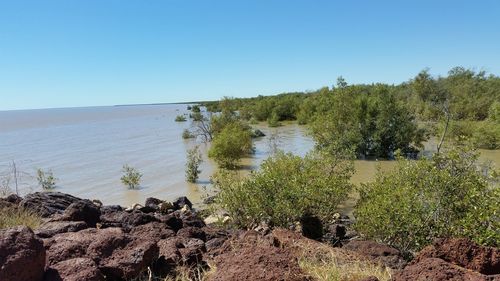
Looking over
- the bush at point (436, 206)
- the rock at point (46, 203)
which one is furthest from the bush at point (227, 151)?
the bush at point (436, 206)

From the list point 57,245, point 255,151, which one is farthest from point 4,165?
point 57,245

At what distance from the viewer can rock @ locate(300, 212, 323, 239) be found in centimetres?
942

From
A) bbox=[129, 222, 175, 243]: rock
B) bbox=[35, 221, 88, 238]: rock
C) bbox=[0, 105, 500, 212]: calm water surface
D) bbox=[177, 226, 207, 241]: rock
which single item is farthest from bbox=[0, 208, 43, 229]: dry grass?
bbox=[0, 105, 500, 212]: calm water surface

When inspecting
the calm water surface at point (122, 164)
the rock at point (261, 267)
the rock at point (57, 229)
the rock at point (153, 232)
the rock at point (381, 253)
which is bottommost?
the calm water surface at point (122, 164)

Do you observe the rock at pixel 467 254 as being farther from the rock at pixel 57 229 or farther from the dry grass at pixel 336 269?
the rock at pixel 57 229

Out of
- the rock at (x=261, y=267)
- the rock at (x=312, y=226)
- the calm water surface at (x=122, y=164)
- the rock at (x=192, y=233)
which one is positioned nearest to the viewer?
the rock at (x=261, y=267)

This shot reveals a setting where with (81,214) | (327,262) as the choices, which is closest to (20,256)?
(327,262)

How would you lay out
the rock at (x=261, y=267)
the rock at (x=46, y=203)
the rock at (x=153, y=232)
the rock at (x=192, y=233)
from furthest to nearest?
the rock at (x=46, y=203) < the rock at (x=192, y=233) < the rock at (x=153, y=232) < the rock at (x=261, y=267)

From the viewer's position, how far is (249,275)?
430 centimetres

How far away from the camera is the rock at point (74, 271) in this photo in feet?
14.6

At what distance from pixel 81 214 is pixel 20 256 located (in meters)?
4.00

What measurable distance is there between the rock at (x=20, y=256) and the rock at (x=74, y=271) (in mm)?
126

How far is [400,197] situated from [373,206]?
2.01 feet

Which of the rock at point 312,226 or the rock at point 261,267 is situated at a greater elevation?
the rock at point 261,267
